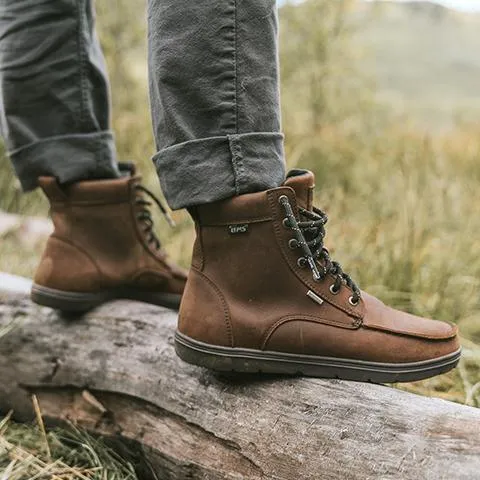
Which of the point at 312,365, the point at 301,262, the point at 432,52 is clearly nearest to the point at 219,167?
the point at 301,262

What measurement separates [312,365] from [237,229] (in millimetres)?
259

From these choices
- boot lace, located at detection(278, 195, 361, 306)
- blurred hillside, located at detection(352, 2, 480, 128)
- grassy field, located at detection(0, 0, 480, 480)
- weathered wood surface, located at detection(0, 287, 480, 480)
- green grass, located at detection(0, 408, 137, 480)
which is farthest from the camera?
blurred hillside, located at detection(352, 2, 480, 128)

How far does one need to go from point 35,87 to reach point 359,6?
14.6 ft

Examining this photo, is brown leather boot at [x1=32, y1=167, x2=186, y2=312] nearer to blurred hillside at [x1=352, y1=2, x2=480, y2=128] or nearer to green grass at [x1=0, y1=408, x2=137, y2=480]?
green grass at [x1=0, y1=408, x2=137, y2=480]

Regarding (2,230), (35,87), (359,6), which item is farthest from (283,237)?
(359,6)

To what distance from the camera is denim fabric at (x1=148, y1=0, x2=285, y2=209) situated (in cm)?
102

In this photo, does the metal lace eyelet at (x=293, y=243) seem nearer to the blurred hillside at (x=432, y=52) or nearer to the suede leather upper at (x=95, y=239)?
the suede leather upper at (x=95, y=239)

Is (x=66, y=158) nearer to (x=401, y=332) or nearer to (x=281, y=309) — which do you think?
(x=281, y=309)

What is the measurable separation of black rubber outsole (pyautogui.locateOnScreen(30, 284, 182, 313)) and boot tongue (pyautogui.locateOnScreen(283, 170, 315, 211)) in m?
0.54

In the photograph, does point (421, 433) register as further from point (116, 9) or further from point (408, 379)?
point (116, 9)

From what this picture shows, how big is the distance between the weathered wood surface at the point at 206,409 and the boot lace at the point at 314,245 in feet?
0.54

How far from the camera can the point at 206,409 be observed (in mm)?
1214

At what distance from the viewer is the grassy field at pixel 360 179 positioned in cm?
203

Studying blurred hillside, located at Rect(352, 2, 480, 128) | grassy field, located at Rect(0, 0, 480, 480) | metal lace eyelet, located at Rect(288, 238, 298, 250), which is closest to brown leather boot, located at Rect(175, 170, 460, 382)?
metal lace eyelet, located at Rect(288, 238, 298, 250)
